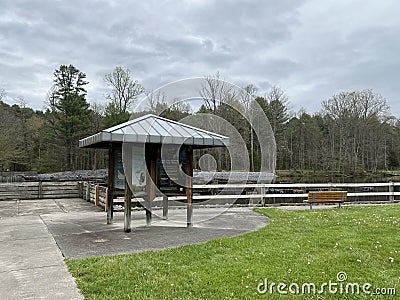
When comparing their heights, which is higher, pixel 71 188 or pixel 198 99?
pixel 198 99

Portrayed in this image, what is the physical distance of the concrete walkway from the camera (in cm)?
421

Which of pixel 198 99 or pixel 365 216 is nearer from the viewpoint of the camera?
pixel 198 99

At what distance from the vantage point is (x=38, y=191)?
52.9 feet

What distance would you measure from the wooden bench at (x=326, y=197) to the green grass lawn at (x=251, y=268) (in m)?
4.42

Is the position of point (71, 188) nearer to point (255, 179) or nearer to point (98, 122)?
point (255, 179)

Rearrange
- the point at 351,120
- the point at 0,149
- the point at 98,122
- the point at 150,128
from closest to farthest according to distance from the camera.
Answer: the point at 150,128, the point at 0,149, the point at 98,122, the point at 351,120

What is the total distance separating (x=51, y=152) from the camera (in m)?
40.1

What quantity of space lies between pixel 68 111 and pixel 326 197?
3374cm

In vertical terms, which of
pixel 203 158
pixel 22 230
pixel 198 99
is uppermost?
pixel 198 99

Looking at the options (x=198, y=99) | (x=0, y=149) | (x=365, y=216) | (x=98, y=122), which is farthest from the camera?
(x=98, y=122)

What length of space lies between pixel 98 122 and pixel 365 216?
38150 mm

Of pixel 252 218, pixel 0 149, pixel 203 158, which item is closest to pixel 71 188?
pixel 203 158

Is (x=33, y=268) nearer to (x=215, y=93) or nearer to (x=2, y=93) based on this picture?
(x=215, y=93)

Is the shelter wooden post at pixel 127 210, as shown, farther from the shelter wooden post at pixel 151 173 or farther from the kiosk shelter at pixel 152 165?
the shelter wooden post at pixel 151 173
